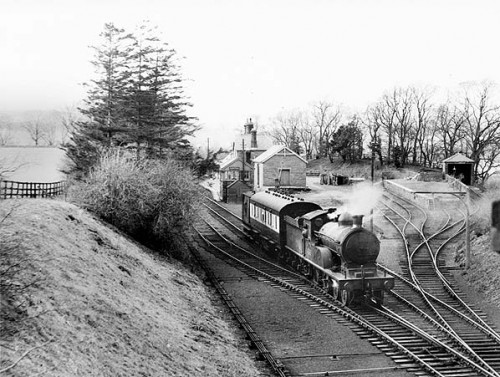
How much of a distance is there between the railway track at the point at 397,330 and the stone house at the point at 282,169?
28623mm

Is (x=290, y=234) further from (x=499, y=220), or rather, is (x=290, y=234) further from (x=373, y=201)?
(x=499, y=220)

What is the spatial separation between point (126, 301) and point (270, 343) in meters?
4.13

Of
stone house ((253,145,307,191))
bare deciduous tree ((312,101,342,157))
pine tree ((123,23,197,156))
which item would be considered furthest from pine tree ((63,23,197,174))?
bare deciduous tree ((312,101,342,157))

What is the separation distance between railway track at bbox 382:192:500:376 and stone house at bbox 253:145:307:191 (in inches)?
783

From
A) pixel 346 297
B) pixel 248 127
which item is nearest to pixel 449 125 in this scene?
pixel 248 127

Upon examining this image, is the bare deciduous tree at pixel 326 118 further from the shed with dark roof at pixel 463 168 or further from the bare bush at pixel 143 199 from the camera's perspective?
the bare bush at pixel 143 199

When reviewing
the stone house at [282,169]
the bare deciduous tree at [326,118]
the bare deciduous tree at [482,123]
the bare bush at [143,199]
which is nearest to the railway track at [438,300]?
the bare bush at [143,199]

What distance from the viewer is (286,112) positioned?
10969 cm

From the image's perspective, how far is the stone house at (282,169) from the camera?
53.5 meters

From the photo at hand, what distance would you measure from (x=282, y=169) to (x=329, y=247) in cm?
3419

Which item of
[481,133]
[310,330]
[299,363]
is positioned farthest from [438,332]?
[481,133]

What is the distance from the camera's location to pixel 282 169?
176 feet

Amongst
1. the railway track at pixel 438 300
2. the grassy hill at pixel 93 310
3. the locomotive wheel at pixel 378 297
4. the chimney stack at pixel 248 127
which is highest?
the chimney stack at pixel 248 127

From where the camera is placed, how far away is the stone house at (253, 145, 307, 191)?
176ft
